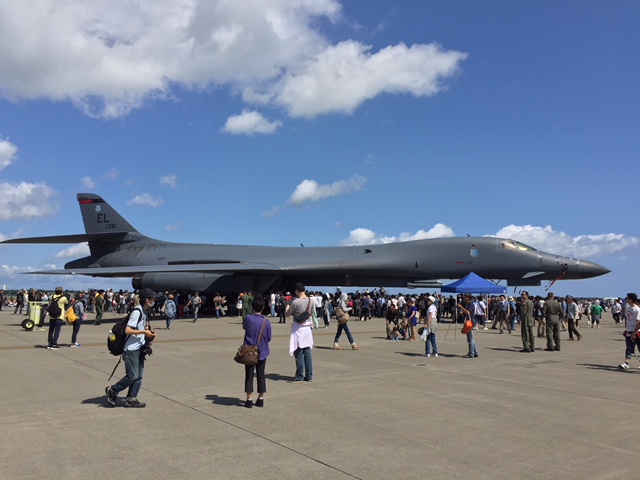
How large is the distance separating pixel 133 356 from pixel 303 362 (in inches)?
106

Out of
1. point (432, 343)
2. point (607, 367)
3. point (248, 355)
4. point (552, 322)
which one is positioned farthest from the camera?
point (552, 322)

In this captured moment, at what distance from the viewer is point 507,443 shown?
4.89m

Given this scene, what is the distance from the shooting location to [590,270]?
23219mm

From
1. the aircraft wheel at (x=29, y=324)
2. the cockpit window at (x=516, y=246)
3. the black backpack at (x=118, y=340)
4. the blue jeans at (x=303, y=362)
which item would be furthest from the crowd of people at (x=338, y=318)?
the cockpit window at (x=516, y=246)

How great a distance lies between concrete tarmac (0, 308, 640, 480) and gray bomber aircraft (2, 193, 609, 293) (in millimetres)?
13577

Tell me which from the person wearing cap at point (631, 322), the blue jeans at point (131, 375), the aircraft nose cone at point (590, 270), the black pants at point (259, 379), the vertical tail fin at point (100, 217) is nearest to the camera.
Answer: the blue jeans at point (131, 375)

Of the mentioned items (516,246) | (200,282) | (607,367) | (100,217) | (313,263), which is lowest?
(607,367)

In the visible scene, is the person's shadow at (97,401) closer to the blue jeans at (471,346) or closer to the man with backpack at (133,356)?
the man with backpack at (133,356)

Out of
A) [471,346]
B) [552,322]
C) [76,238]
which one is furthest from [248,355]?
[76,238]

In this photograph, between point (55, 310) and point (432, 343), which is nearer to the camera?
point (432, 343)

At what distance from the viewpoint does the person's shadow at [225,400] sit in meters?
6.43

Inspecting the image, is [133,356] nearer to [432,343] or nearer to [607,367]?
[432,343]

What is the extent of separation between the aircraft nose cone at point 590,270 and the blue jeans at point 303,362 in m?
19.3

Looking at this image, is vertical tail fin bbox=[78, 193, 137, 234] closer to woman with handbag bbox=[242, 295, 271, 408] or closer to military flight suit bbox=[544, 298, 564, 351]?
military flight suit bbox=[544, 298, 564, 351]
